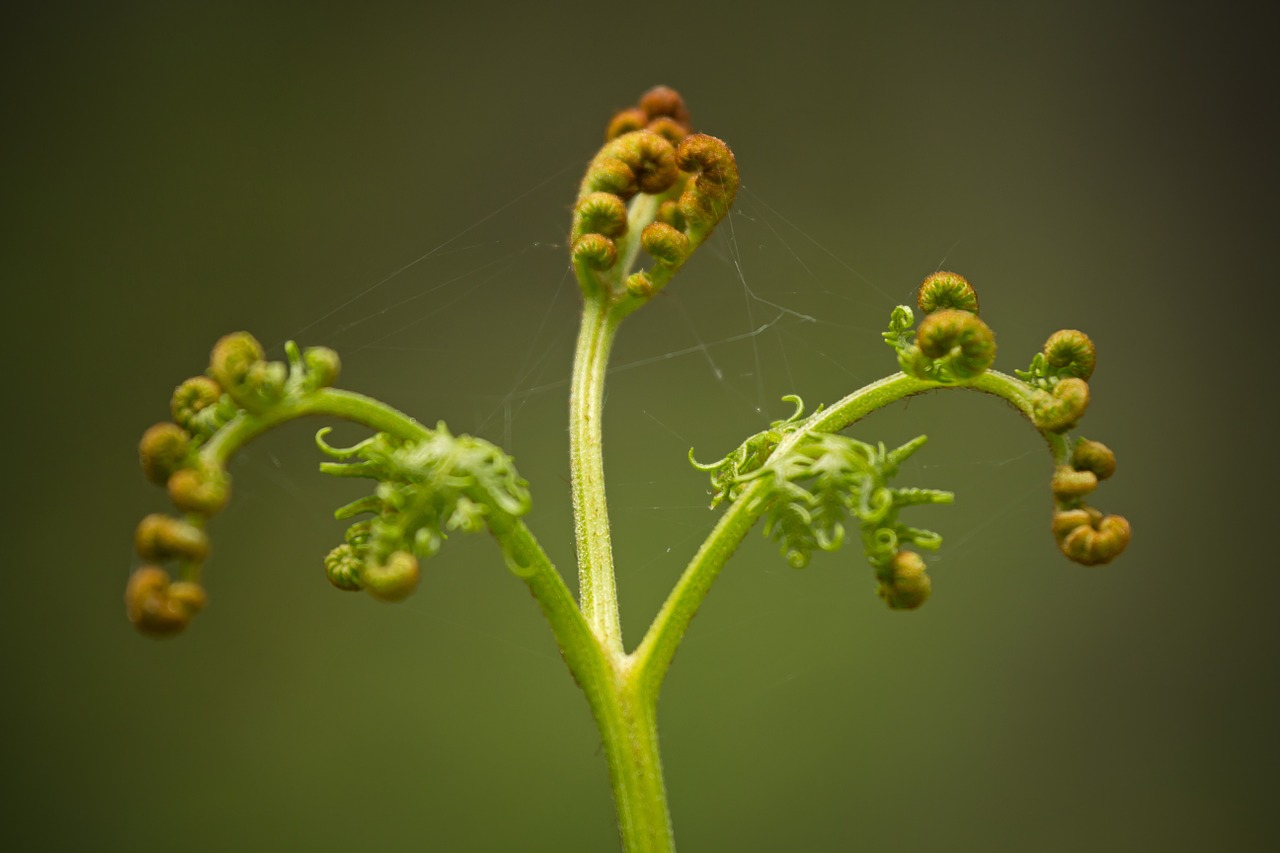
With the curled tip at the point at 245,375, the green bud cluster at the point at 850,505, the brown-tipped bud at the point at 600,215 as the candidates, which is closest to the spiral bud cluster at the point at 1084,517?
the green bud cluster at the point at 850,505

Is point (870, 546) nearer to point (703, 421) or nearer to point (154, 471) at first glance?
point (154, 471)

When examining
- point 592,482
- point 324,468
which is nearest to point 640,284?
point 592,482

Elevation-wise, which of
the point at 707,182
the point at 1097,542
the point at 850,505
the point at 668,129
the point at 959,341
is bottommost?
the point at 1097,542

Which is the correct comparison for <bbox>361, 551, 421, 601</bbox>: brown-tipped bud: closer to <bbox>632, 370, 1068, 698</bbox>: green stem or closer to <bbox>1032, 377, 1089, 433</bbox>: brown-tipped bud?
<bbox>632, 370, 1068, 698</bbox>: green stem

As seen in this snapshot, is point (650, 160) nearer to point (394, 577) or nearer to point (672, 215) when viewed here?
point (672, 215)

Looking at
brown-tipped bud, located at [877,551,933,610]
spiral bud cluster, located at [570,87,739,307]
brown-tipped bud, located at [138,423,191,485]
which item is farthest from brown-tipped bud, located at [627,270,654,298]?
brown-tipped bud, located at [138,423,191,485]

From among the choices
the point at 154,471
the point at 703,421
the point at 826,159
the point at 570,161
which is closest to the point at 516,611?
the point at 703,421
